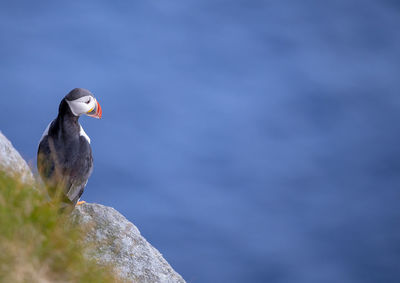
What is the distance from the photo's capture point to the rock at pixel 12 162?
6458mm

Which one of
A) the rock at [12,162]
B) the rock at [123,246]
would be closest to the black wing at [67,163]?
the rock at [123,246]

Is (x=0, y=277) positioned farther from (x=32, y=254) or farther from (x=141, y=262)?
(x=141, y=262)

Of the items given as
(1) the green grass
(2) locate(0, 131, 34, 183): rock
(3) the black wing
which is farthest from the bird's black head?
(1) the green grass

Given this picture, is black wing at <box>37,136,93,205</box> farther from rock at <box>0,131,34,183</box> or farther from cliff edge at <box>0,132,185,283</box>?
rock at <box>0,131,34,183</box>

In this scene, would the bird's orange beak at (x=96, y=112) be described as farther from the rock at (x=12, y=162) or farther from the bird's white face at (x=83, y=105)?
the rock at (x=12, y=162)

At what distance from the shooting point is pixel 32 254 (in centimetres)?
524

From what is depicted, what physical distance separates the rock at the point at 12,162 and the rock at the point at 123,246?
115 cm

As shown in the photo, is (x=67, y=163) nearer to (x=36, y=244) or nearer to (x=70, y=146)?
(x=70, y=146)

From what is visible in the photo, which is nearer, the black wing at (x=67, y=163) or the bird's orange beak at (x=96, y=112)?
the black wing at (x=67, y=163)

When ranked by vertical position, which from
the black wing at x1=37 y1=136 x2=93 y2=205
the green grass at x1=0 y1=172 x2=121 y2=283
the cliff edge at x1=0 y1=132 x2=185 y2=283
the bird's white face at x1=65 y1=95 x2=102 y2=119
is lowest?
the green grass at x1=0 y1=172 x2=121 y2=283

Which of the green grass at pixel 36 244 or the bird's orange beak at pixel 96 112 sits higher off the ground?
the bird's orange beak at pixel 96 112

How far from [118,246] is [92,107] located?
7.77 feet

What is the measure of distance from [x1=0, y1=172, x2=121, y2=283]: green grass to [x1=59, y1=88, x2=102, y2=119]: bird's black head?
2549 mm

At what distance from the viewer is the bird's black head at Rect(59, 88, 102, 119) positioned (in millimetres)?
8469
